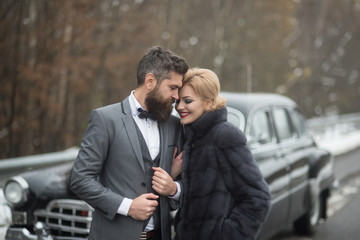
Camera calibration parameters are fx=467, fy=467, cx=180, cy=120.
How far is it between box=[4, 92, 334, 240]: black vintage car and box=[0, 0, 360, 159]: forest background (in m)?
0.59

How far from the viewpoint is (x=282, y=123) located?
5527 millimetres

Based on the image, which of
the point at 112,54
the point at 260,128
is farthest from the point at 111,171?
the point at 112,54

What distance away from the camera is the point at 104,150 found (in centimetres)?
236

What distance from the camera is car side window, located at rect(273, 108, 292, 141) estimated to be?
17.5 ft

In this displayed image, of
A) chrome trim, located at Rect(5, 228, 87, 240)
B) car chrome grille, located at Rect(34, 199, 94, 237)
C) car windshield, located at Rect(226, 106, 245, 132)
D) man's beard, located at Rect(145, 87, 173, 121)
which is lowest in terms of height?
chrome trim, located at Rect(5, 228, 87, 240)

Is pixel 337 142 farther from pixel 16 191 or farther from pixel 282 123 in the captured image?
pixel 16 191

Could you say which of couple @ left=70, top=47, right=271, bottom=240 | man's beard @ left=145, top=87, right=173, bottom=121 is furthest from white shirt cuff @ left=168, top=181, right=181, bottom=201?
man's beard @ left=145, top=87, right=173, bottom=121

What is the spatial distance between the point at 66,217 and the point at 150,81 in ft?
6.83

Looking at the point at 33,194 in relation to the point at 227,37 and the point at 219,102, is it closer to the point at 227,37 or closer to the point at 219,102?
the point at 219,102

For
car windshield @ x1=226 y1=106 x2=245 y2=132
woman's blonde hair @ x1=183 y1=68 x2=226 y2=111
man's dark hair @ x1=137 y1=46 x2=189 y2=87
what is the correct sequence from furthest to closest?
car windshield @ x1=226 y1=106 x2=245 y2=132 < woman's blonde hair @ x1=183 y1=68 x2=226 y2=111 < man's dark hair @ x1=137 y1=46 x2=189 y2=87

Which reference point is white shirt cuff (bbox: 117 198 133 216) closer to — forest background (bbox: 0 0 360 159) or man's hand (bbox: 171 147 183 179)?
man's hand (bbox: 171 147 183 179)

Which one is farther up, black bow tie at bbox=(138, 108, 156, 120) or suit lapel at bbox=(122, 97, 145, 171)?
black bow tie at bbox=(138, 108, 156, 120)

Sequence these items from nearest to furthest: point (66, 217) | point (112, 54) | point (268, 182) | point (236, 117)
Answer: point (66, 217), point (268, 182), point (236, 117), point (112, 54)

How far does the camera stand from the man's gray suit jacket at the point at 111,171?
91.4 inches
